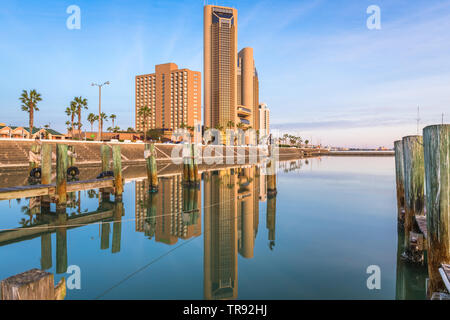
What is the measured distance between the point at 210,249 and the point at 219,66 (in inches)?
6977

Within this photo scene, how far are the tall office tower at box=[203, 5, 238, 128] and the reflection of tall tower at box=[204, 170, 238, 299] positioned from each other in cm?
16007

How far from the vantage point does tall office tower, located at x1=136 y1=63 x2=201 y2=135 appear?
17975cm

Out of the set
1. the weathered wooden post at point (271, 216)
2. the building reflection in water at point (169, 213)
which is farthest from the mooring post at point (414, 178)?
the building reflection in water at point (169, 213)

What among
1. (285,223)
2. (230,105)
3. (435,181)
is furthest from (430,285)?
(230,105)

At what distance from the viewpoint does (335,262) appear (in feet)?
27.7

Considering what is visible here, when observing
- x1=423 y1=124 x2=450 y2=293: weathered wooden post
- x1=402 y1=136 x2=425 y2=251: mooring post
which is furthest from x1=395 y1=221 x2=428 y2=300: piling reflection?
x1=423 y1=124 x2=450 y2=293: weathered wooden post

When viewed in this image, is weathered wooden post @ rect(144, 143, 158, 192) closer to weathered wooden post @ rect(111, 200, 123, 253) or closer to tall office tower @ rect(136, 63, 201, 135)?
weathered wooden post @ rect(111, 200, 123, 253)

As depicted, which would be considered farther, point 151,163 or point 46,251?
point 151,163

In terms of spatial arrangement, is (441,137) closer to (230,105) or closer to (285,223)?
(285,223)

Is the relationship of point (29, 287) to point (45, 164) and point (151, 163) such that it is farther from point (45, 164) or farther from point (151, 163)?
point (151, 163)

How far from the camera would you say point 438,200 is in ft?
17.0

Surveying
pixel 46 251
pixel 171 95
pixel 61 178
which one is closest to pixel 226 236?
pixel 46 251

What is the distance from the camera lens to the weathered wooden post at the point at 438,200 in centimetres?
504

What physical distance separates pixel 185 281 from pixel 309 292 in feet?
10.8
